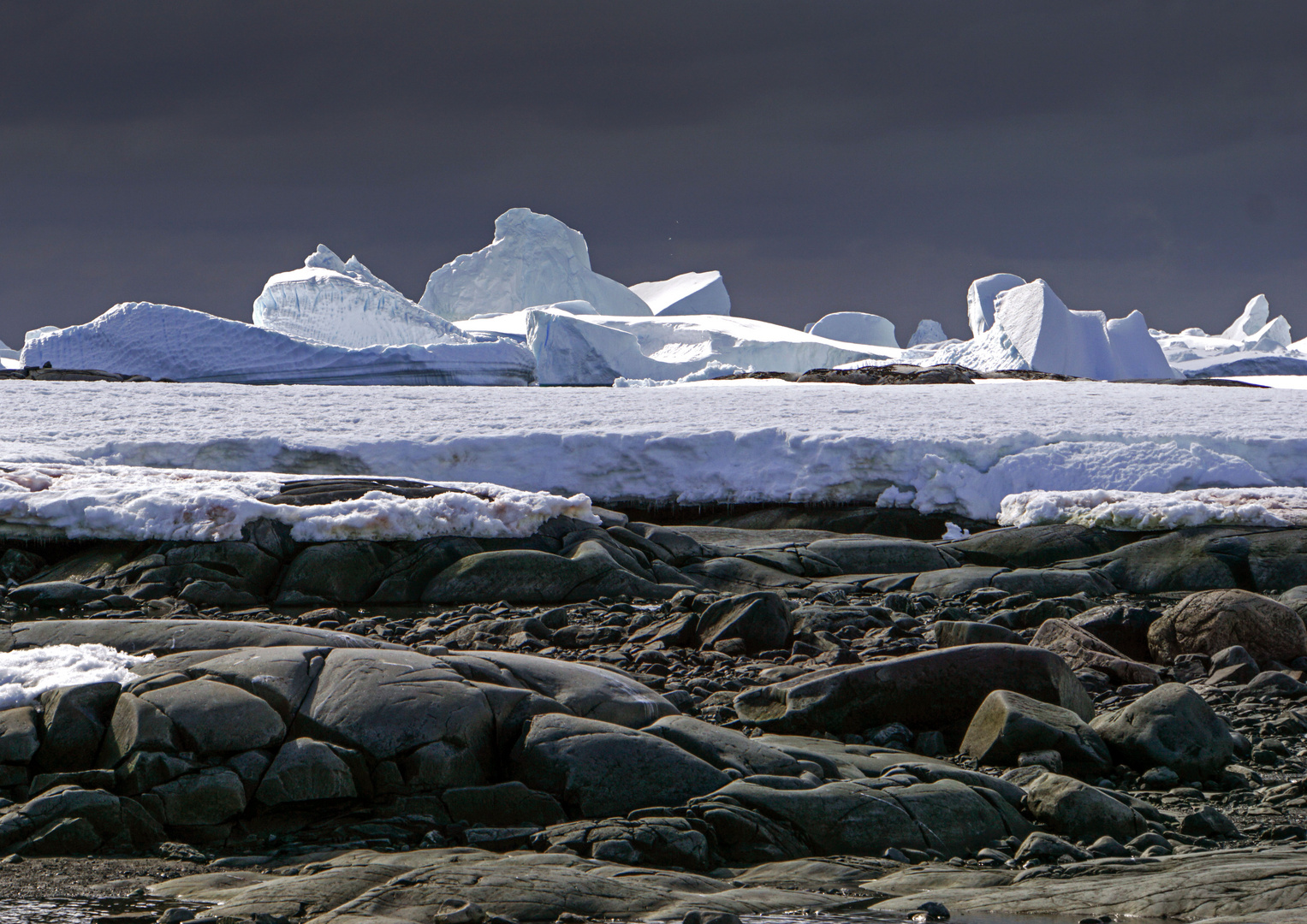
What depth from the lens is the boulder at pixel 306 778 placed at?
12.1 feet

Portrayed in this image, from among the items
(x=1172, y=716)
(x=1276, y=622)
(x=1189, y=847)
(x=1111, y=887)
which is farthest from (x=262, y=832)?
(x=1276, y=622)

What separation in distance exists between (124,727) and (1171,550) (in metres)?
7.53

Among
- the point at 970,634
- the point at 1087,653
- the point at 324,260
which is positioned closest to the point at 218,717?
the point at 970,634

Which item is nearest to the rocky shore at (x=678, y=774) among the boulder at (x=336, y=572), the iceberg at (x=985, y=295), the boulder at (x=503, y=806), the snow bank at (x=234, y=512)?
the boulder at (x=503, y=806)

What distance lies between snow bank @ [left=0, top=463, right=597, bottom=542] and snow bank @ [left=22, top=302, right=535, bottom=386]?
16.5 m

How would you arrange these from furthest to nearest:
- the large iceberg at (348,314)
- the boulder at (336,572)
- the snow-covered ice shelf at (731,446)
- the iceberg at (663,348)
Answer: the iceberg at (663,348) → the large iceberg at (348,314) → the snow-covered ice shelf at (731,446) → the boulder at (336,572)

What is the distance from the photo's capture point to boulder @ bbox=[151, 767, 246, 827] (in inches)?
141

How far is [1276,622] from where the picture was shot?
6.09 m

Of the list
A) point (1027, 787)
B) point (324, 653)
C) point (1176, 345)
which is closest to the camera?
point (1027, 787)

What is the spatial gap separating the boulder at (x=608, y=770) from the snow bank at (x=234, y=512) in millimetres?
4745

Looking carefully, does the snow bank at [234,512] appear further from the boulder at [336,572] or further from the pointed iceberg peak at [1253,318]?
the pointed iceberg peak at [1253,318]

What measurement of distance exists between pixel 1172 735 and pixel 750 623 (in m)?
2.42

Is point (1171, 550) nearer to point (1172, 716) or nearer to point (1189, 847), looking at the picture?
point (1172, 716)

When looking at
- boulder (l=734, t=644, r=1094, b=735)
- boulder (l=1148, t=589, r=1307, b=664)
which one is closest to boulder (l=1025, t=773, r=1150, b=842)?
boulder (l=734, t=644, r=1094, b=735)
